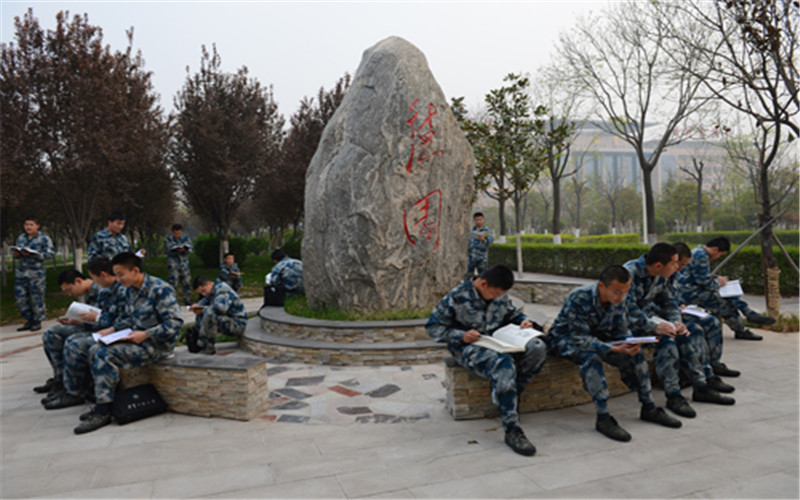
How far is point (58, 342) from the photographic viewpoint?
16.9 feet

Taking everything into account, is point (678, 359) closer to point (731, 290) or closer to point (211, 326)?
point (731, 290)

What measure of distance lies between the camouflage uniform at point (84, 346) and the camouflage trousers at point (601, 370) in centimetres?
398

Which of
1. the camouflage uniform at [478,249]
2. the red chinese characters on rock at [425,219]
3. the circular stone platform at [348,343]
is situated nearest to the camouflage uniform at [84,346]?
the circular stone platform at [348,343]

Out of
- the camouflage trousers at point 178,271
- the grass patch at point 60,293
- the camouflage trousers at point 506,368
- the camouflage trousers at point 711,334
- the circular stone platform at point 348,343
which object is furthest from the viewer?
the grass patch at point 60,293

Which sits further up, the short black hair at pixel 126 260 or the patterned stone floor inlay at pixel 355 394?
the short black hair at pixel 126 260

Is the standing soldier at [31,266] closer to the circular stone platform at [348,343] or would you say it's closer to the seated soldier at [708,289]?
the circular stone platform at [348,343]

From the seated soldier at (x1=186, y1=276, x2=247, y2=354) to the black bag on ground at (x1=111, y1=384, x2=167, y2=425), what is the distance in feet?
6.66

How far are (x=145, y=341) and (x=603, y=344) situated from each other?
12.7 ft

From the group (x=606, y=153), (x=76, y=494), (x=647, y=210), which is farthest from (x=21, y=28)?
(x=606, y=153)

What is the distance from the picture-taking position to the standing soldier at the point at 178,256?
36.6 feet

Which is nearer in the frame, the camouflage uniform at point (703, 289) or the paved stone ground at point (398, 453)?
the paved stone ground at point (398, 453)

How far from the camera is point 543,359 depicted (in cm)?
390

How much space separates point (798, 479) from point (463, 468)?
1.93 m

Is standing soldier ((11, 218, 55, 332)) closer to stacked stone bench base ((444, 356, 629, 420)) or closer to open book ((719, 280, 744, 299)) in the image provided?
stacked stone bench base ((444, 356, 629, 420))
